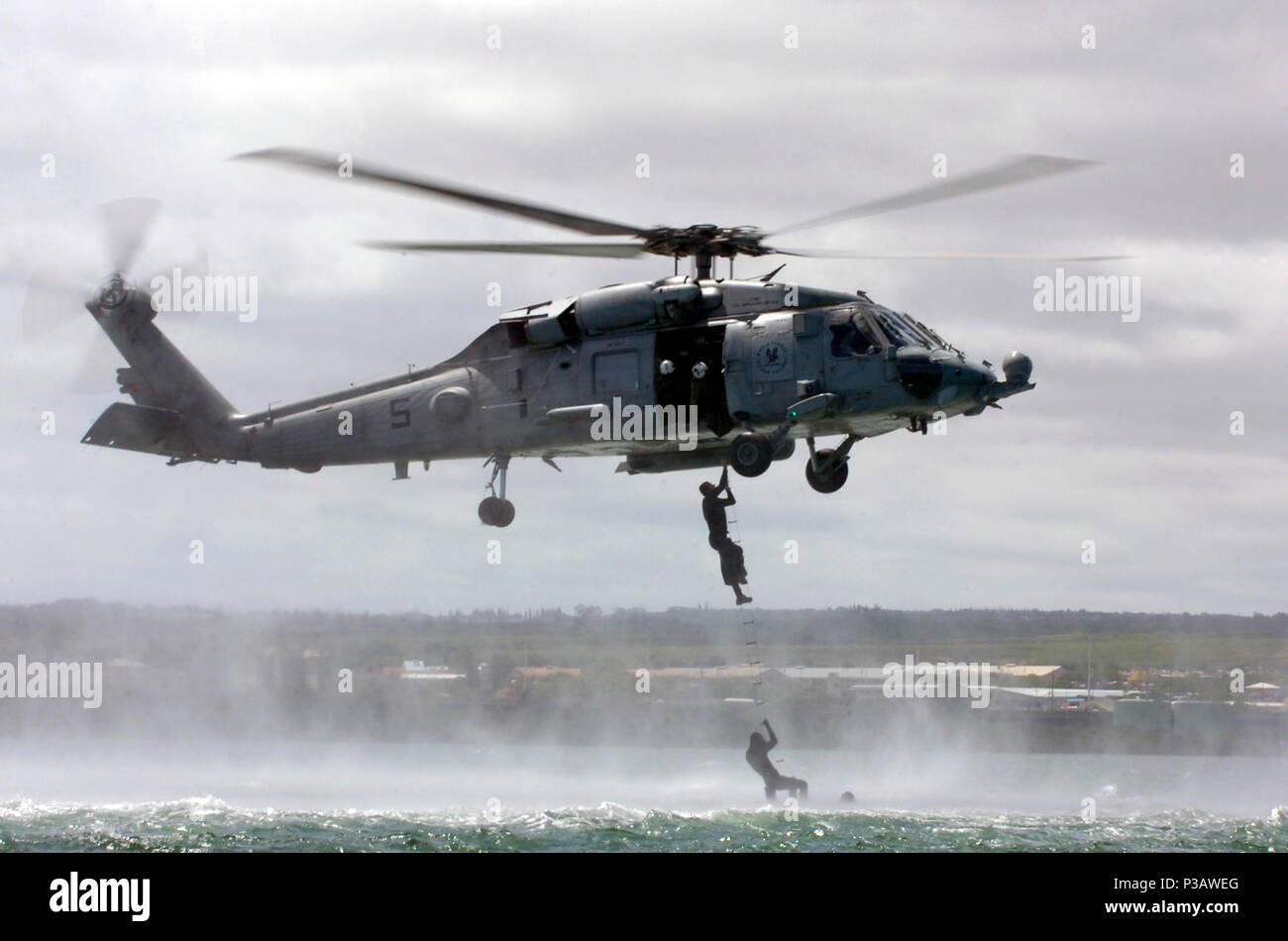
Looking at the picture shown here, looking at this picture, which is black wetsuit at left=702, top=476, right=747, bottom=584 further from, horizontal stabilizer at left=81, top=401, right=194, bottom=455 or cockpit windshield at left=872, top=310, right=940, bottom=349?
horizontal stabilizer at left=81, top=401, right=194, bottom=455

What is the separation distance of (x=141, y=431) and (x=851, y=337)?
11106 mm

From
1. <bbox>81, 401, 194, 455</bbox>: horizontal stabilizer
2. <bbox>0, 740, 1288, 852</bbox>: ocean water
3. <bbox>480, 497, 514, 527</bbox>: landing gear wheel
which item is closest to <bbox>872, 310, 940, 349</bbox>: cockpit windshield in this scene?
<bbox>480, 497, 514, 527</bbox>: landing gear wheel

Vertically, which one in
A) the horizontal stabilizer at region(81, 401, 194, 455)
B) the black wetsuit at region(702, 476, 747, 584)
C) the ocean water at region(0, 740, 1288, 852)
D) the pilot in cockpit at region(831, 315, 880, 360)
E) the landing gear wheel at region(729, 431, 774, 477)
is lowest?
the ocean water at region(0, 740, 1288, 852)

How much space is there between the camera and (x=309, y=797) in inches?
1441

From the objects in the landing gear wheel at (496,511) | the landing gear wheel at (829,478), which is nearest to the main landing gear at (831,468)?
the landing gear wheel at (829,478)

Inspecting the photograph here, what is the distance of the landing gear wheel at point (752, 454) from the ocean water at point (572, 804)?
20.2 feet

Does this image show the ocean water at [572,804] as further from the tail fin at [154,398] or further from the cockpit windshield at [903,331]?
the cockpit windshield at [903,331]

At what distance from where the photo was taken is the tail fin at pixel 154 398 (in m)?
25.2

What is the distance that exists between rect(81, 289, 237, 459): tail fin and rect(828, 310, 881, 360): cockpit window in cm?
965

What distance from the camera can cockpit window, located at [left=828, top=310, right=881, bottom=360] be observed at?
21.4m

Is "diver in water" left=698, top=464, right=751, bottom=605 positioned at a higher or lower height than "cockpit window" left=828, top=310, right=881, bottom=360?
lower

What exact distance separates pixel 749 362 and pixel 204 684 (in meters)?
31.9
